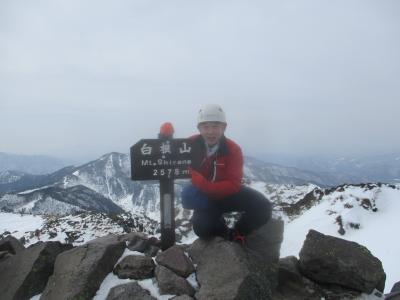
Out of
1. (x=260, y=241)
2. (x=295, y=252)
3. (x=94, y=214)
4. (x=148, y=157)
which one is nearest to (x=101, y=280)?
(x=148, y=157)

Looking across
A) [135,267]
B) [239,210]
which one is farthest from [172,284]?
[239,210]

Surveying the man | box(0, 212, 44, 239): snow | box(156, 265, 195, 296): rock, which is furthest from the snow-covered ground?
box(156, 265, 195, 296): rock

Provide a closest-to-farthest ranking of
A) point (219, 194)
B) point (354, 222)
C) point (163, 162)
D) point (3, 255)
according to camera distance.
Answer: point (219, 194), point (163, 162), point (3, 255), point (354, 222)

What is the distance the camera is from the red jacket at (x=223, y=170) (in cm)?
811

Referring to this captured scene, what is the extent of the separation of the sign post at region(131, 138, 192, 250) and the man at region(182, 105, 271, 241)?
787 millimetres

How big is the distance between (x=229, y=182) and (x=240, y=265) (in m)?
1.77

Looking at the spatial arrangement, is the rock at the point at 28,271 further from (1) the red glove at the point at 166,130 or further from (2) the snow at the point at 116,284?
(1) the red glove at the point at 166,130

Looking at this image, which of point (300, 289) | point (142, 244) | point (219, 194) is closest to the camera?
point (219, 194)

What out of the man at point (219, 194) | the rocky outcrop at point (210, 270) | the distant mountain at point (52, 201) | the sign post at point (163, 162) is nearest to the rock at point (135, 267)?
the rocky outcrop at point (210, 270)

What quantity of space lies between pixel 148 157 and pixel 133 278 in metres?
3.01

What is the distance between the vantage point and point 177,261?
834 centimetres

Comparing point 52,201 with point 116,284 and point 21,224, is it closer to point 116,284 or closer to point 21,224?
point 21,224

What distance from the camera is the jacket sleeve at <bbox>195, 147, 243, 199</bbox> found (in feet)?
26.5

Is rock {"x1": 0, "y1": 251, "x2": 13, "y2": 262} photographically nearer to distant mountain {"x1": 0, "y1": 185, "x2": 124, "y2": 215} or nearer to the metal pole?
the metal pole
